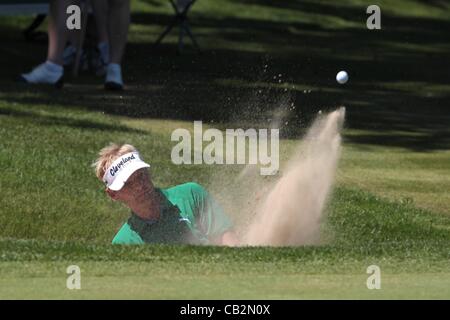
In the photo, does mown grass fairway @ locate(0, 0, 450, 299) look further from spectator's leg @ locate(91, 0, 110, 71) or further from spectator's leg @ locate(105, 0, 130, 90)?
spectator's leg @ locate(91, 0, 110, 71)

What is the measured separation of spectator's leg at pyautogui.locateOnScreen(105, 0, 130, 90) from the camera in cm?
1557

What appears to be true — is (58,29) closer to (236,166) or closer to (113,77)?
(113,77)

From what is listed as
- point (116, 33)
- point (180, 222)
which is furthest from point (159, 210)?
point (116, 33)

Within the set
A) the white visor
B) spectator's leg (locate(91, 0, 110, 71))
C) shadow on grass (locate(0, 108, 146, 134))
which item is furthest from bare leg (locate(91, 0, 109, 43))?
the white visor

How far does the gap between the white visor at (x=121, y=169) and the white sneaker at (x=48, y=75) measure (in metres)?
6.82

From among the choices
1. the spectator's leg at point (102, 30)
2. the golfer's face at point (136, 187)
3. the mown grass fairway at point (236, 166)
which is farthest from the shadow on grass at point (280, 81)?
the golfer's face at point (136, 187)

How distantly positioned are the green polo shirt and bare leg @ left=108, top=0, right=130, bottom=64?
630 cm

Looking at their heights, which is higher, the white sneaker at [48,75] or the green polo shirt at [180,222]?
the white sneaker at [48,75]

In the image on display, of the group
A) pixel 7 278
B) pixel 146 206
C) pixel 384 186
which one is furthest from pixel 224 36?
pixel 7 278

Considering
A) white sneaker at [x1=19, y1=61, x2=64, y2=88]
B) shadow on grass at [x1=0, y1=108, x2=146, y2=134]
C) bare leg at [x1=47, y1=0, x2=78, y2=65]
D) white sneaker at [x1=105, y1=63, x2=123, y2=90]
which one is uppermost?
bare leg at [x1=47, y1=0, x2=78, y2=65]

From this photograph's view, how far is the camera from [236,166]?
12469 millimetres

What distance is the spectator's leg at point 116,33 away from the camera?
15.6 meters

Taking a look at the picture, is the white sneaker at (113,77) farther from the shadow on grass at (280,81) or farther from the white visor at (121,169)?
the white visor at (121,169)
